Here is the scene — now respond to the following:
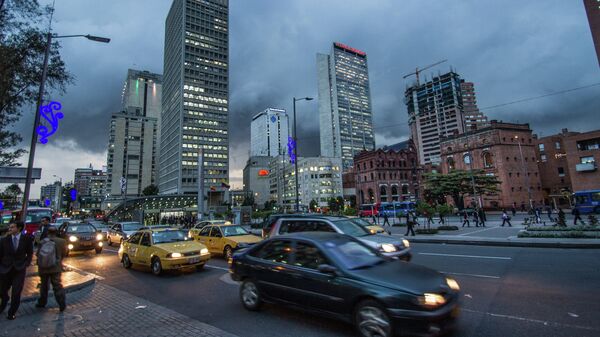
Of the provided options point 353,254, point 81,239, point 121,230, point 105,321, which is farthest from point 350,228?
point 121,230

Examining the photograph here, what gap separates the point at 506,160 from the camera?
196 ft

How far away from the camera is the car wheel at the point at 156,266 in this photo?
9859 millimetres

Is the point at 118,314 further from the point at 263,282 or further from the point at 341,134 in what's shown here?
the point at 341,134

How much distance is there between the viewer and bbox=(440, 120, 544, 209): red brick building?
58.6m

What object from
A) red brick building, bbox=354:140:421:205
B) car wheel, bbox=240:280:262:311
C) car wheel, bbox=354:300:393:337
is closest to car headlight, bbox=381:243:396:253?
car wheel, bbox=240:280:262:311

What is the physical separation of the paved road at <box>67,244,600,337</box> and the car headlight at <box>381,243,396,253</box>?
1830mm

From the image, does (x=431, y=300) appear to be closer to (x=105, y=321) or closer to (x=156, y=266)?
(x=105, y=321)

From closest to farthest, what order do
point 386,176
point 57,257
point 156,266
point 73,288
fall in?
point 57,257 → point 73,288 → point 156,266 → point 386,176

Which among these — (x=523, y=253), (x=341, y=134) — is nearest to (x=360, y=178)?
(x=523, y=253)

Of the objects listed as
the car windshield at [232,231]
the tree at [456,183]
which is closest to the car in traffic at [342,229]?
the car windshield at [232,231]

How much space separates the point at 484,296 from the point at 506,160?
66.6 m

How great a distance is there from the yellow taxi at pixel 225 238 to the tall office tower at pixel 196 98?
94.7 meters

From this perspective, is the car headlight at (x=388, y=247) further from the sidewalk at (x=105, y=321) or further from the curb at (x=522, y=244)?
the curb at (x=522, y=244)

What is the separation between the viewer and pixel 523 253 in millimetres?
11656
